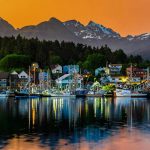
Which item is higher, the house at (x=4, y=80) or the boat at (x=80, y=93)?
the house at (x=4, y=80)

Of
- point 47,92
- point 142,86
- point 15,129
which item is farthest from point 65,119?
point 142,86

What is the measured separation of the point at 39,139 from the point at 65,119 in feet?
72.8

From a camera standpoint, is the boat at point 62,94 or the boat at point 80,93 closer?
the boat at point 62,94

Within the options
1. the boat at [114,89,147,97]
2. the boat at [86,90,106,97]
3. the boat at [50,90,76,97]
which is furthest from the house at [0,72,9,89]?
the boat at [114,89,147,97]

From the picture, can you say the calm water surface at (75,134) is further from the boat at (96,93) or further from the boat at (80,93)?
the boat at (96,93)

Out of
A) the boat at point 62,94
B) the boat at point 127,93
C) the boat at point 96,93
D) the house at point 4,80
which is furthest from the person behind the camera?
the house at point 4,80

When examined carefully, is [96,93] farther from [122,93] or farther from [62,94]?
[62,94]

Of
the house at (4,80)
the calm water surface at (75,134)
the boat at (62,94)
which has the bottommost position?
the calm water surface at (75,134)

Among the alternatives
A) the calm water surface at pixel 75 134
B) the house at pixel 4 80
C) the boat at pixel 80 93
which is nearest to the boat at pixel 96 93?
the boat at pixel 80 93

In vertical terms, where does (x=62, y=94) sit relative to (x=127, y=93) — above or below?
below

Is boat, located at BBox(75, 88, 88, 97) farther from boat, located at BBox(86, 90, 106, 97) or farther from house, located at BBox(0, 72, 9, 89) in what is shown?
house, located at BBox(0, 72, 9, 89)

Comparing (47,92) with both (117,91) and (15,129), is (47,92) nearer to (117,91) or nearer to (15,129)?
(117,91)

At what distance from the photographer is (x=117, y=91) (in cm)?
15962

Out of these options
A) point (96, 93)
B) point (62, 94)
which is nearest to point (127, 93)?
point (96, 93)
